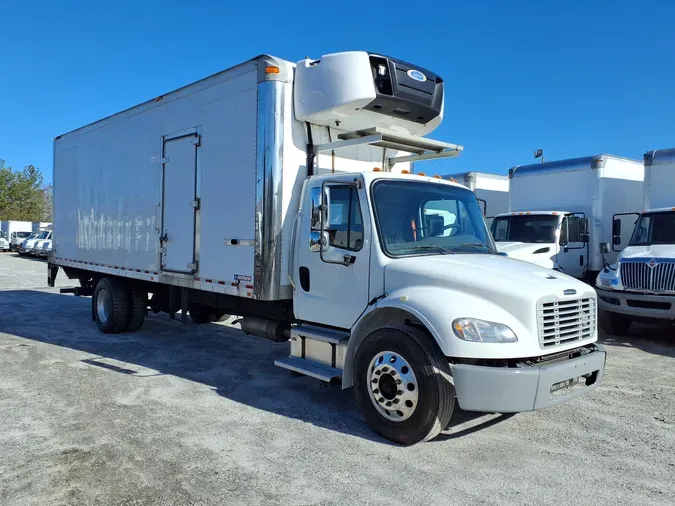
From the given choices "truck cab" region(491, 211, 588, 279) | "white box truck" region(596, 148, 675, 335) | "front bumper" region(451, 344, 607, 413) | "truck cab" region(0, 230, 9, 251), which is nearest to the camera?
"front bumper" region(451, 344, 607, 413)

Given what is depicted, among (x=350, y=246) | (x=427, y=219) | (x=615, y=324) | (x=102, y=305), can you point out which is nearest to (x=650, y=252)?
(x=615, y=324)

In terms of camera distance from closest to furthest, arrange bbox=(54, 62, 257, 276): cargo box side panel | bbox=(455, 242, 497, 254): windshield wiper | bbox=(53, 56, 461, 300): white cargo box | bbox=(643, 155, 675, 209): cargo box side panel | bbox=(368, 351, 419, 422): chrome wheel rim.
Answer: bbox=(368, 351, 419, 422): chrome wheel rim → bbox=(455, 242, 497, 254): windshield wiper → bbox=(53, 56, 461, 300): white cargo box → bbox=(54, 62, 257, 276): cargo box side panel → bbox=(643, 155, 675, 209): cargo box side panel

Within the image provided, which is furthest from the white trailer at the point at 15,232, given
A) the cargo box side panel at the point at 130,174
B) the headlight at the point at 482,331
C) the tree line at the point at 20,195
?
the headlight at the point at 482,331

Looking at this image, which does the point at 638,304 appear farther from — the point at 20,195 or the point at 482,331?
the point at 20,195

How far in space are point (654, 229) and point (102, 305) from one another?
1023 centimetres

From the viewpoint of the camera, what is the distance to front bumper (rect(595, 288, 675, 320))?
28.5 ft

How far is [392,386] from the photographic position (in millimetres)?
4562

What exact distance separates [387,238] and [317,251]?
81 cm

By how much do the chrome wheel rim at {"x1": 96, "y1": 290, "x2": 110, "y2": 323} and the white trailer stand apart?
110 ft

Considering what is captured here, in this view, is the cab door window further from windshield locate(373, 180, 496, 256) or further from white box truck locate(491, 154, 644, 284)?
white box truck locate(491, 154, 644, 284)

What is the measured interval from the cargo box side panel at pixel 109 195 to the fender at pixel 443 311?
14.9 feet

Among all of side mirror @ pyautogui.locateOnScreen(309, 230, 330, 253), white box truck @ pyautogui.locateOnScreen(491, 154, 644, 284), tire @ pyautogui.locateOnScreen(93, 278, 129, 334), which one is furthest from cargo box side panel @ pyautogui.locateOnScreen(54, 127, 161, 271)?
white box truck @ pyautogui.locateOnScreen(491, 154, 644, 284)

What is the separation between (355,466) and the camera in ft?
13.5

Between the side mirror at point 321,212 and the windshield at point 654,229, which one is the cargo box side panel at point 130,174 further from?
the windshield at point 654,229
